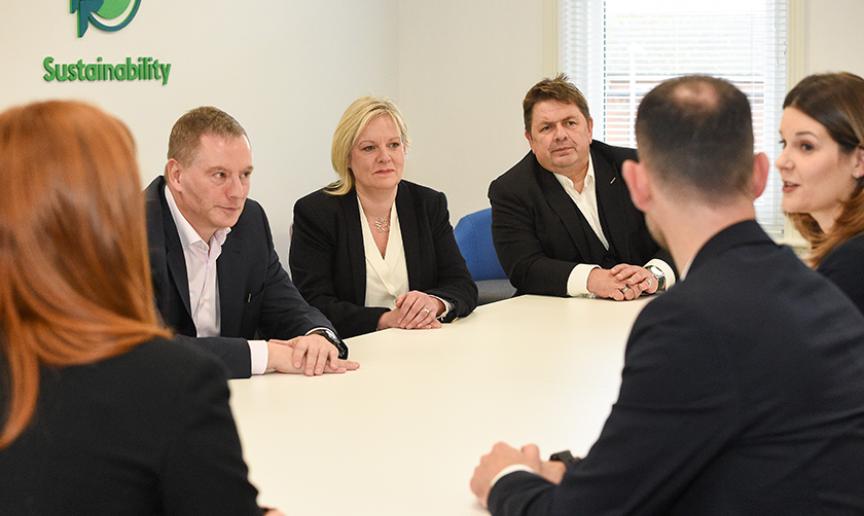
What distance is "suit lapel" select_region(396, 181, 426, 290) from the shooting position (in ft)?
13.3

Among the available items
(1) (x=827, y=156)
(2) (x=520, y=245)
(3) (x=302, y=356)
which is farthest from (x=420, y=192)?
(1) (x=827, y=156)

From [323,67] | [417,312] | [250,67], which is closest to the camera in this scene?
[417,312]

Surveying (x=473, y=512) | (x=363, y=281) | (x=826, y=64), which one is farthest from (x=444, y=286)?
(x=826, y=64)

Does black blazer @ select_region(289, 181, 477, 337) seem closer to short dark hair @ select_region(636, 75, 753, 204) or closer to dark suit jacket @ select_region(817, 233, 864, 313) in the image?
dark suit jacket @ select_region(817, 233, 864, 313)

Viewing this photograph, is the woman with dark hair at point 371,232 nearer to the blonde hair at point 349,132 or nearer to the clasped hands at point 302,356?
the blonde hair at point 349,132

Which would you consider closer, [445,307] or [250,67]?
[445,307]

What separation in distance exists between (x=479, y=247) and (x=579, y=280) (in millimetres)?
1362

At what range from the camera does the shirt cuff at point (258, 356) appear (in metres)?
2.81

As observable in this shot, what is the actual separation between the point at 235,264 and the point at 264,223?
238 millimetres

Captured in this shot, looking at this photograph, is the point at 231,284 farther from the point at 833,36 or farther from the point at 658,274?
the point at 833,36

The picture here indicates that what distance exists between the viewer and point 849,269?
7.91ft

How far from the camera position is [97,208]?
1256 millimetres

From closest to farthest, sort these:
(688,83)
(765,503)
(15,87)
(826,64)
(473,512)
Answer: (765,503) → (688,83) → (473,512) → (15,87) → (826,64)

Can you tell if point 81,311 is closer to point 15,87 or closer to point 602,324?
point 602,324
